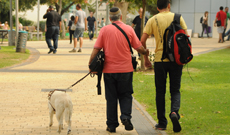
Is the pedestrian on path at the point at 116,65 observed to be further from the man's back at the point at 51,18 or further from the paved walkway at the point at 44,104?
the man's back at the point at 51,18

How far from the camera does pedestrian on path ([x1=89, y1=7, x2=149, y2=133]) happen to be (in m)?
5.32

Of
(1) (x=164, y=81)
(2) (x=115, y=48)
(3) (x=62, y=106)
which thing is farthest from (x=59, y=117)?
(1) (x=164, y=81)

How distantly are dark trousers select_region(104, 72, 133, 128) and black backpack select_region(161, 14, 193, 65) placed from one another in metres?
0.65

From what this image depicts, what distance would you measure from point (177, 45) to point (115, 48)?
0.83m

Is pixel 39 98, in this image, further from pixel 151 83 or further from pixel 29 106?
pixel 151 83

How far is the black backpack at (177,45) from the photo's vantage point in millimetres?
5191

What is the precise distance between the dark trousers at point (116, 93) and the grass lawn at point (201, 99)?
69 centimetres

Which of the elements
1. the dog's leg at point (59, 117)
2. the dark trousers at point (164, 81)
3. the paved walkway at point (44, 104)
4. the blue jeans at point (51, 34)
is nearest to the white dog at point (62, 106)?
the dog's leg at point (59, 117)

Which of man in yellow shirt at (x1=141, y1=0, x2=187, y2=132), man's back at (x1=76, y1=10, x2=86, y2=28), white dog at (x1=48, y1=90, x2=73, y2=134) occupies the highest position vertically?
man's back at (x1=76, y1=10, x2=86, y2=28)

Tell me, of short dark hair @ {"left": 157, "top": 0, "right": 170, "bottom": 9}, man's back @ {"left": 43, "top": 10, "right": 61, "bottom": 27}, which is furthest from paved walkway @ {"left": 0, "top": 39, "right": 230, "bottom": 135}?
man's back @ {"left": 43, "top": 10, "right": 61, "bottom": 27}

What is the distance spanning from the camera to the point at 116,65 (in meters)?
5.35

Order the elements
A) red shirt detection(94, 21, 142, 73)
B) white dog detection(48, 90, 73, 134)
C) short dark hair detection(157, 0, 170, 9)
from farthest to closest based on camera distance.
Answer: short dark hair detection(157, 0, 170, 9)
red shirt detection(94, 21, 142, 73)
white dog detection(48, 90, 73, 134)

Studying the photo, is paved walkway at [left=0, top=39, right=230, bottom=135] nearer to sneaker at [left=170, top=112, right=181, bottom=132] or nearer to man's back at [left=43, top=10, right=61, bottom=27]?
sneaker at [left=170, top=112, right=181, bottom=132]

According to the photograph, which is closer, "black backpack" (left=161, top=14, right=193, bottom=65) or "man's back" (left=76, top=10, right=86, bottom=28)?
"black backpack" (left=161, top=14, right=193, bottom=65)
